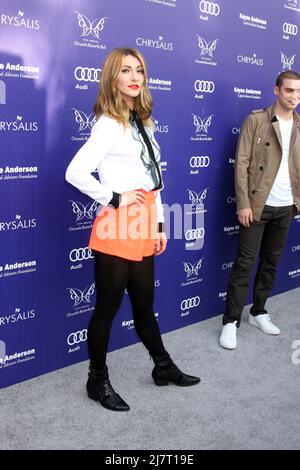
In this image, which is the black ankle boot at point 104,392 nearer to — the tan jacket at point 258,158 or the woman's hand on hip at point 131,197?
the woman's hand on hip at point 131,197

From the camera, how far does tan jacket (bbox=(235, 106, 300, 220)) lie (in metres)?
2.98

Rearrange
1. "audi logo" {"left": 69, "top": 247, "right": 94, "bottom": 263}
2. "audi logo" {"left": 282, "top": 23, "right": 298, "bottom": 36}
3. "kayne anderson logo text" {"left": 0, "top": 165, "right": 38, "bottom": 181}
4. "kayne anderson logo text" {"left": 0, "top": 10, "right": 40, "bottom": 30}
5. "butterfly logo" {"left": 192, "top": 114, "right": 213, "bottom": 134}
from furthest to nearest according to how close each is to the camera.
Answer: "audi logo" {"left": 282, "top": 23, "right": 298, "bottom": 36} < "butterfly logo" {"left": 192, "top": 114, "right": 213, "bottom": 134} < "audi logo" {"left": 69, "top": 247, "right": 94, "bottom": 263} < "kayne anderson logo text" {"left": 0, "top": 165, "right": 38, "bottom": 181} < "kayne anderson logo text" {"left": 0, "top": 10, "right": 40, "bottom": 30}

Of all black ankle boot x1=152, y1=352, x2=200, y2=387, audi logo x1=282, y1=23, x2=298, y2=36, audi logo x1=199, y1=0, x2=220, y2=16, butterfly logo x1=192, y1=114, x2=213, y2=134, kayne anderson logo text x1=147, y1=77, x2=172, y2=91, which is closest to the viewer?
black ankle boot x1=152, y1=352, x2=200, y2=387

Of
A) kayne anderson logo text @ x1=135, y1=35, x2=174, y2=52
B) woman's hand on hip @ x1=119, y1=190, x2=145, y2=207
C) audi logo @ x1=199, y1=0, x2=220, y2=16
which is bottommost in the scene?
woman's hand on hip @ x1=119, y1=190, x2=145, y2=207

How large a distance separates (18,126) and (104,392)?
4.15 ft

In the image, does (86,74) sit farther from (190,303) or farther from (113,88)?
(190,303)

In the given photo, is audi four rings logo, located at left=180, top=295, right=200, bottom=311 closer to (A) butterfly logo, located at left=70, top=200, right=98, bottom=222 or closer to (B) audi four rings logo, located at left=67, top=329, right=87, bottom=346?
(B) audi four rings logo, located at left=67, top=329, right=87, bottom=346

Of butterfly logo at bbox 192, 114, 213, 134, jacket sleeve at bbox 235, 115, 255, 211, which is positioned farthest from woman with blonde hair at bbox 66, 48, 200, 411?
butterfly logo at bbox 192, 114, 213, 134

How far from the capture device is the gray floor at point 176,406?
2090mm

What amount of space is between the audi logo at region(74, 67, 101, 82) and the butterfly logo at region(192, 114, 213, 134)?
0.80 meters

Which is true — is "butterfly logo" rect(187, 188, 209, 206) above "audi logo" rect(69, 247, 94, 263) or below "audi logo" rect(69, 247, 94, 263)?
above

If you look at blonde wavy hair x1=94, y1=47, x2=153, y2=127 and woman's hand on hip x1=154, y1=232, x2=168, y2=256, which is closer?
blonde wavy hair x1=94, y1=47, x2=153, y2=127

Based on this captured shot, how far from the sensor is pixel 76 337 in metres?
2.75

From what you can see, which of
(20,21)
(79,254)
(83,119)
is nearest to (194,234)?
(79,254)
